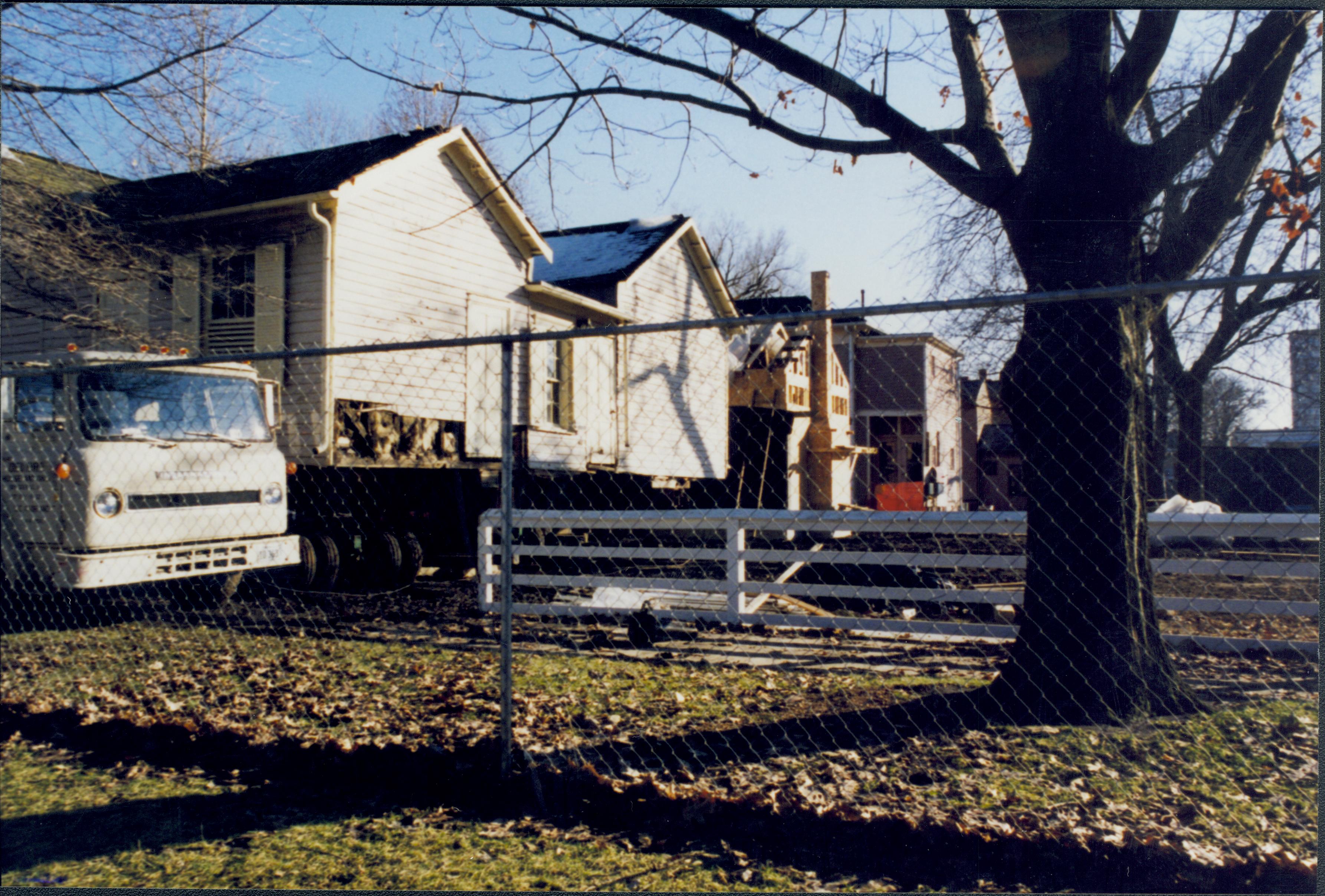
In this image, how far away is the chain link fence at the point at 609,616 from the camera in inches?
150

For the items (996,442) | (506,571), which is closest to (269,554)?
(506,571)

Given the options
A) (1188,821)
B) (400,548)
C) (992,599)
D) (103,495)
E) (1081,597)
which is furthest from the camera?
(400,548)

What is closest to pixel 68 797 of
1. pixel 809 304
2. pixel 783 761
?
pixel 783 761

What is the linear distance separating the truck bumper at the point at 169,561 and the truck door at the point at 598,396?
325 inches

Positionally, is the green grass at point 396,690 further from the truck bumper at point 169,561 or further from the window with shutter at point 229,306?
the window with shutter at point 229,306

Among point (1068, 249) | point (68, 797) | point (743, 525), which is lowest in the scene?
point (68, 797)

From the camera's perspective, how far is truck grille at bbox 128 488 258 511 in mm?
7587

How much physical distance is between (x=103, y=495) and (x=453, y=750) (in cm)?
504

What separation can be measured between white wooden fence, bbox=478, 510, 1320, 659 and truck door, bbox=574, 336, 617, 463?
778cm

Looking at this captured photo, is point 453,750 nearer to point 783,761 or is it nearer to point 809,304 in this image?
point 783,761

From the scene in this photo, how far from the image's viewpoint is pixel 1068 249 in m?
4.72

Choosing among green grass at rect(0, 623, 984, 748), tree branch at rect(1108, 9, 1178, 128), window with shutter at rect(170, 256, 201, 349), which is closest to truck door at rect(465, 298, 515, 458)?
window with shutter at rect(170, 256, 201, 349)

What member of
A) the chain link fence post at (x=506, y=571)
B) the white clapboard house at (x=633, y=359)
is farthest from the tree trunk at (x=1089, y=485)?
the white clapboard house at (x=633, y=359)

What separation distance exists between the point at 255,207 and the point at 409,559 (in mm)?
5353
